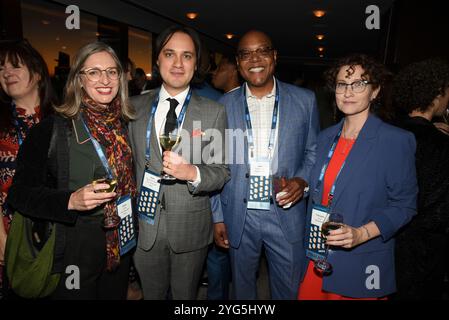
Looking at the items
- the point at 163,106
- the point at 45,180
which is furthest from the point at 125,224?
the point at 163,106

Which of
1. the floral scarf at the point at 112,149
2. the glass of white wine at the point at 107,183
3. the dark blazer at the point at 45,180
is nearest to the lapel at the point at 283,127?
the floral scarf at the point at 112,149

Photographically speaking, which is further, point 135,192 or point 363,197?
point 135,192

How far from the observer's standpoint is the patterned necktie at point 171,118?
1.88m

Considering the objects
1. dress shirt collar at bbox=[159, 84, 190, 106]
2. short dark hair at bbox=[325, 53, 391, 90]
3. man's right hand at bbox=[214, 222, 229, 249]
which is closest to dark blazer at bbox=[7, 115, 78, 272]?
dress shirt collar at bbox=[159, 84, 190, 106]

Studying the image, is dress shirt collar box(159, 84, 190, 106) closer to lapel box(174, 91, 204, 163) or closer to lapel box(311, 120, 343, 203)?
lapel box(174, 91, 204, 163)

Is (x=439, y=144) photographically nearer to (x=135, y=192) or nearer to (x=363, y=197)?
(x=363, y=197)

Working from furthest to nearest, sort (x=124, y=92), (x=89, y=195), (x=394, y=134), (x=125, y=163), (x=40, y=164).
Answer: (x=124, y=92), (x=125, y=163), (x=394, y=134), (x=40, y=164), (x=89, y=195)

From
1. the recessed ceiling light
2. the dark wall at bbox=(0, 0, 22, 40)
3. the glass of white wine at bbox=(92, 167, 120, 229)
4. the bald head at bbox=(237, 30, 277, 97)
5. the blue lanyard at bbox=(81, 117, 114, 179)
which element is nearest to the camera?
the glass of white wine at bbox=(92, 167, 120, 229)

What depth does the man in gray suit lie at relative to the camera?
1898 millimetres

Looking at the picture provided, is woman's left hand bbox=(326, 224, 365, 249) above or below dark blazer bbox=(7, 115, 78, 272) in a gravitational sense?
below

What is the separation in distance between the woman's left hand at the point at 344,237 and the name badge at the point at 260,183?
21.6 inches

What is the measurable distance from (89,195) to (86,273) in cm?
51

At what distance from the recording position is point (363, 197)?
5.65 ft

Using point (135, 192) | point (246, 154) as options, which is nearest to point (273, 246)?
point (246, 154)
